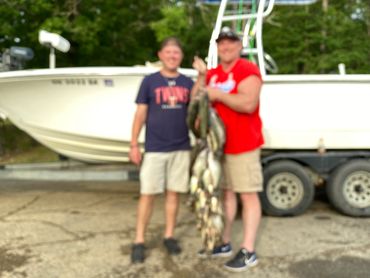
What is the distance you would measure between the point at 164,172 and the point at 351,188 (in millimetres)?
2468

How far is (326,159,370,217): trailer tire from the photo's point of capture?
5.30 meters

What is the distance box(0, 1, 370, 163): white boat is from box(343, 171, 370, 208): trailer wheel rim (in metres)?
0.32

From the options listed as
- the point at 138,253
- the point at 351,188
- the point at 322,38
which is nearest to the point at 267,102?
the point at 351,188

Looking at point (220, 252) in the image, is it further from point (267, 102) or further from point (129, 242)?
point (267, 102)

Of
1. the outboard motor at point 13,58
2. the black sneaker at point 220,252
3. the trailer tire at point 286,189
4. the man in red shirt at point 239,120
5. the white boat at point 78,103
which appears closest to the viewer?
the man in red shirt at point 239,120

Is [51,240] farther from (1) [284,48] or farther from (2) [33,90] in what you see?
(1) [284,48]

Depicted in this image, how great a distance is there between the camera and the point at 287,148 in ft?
17.3

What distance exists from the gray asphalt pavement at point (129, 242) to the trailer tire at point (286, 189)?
130 millimetres

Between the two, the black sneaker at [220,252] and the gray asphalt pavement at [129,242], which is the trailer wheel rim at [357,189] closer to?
the gray asphalt pavement at [129,242]

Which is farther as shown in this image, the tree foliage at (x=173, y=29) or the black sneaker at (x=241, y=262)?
the tree foliage at (x=173, y=29)

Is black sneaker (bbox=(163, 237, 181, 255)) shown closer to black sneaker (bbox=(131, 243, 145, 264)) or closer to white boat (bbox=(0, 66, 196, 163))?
black sneaker (bbox=(131, 243, 145, 264))

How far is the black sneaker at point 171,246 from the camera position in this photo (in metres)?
4.09

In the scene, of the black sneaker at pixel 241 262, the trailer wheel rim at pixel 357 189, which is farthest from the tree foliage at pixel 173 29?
the black sneaker at pixel 241 262

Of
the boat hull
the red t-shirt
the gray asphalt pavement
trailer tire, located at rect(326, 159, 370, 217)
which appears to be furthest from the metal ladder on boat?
the red t-shirt
